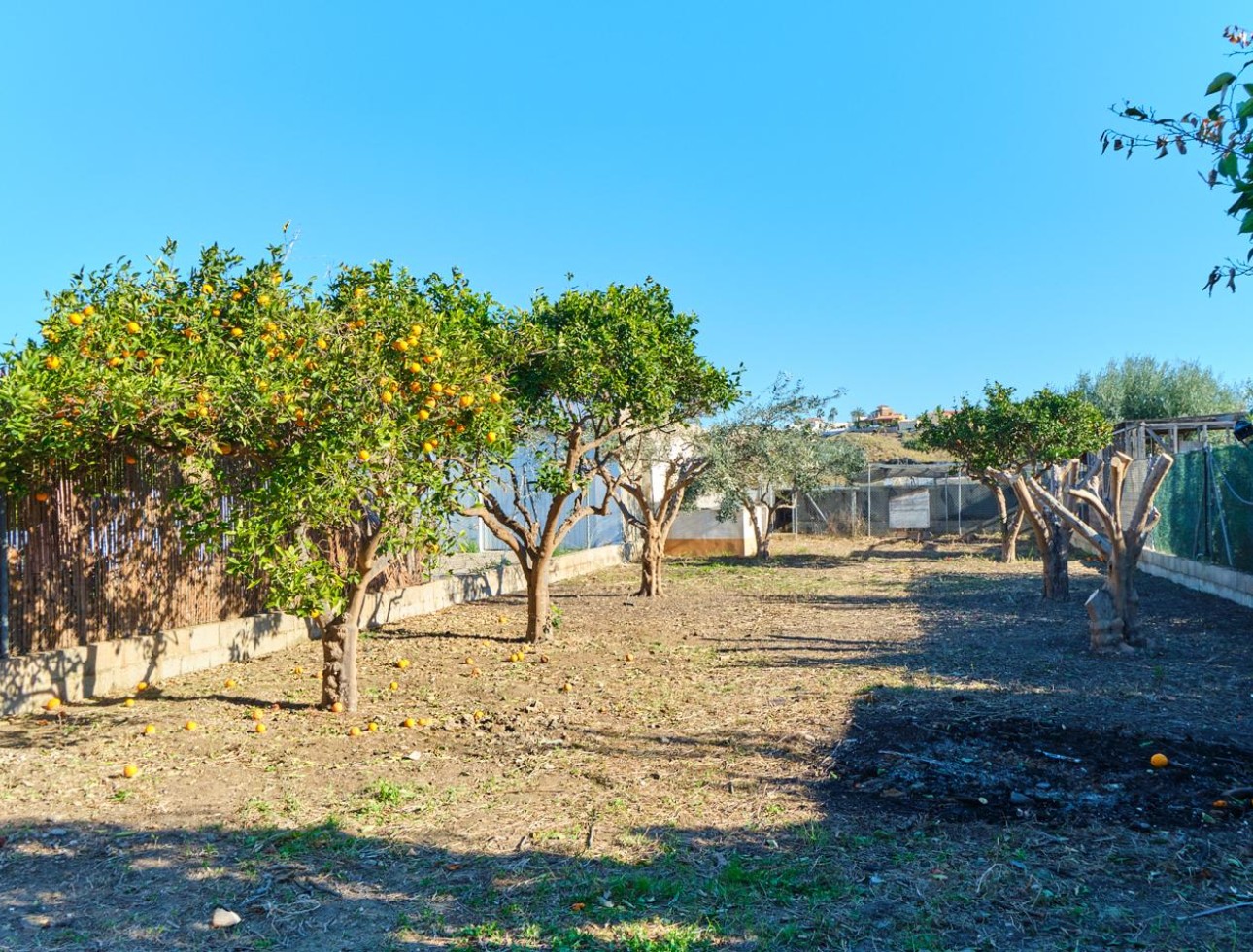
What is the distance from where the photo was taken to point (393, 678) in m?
8.16

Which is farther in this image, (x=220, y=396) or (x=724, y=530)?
(x=724, y=530)

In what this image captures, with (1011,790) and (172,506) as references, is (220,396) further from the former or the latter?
(1011,790)

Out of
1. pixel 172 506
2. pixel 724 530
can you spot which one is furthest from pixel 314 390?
pixel 724 530

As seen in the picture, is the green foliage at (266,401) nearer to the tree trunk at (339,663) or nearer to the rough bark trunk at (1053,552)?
the tree trunk at (339,663)

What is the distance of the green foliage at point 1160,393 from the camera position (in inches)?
1170

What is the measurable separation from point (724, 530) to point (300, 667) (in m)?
17.5

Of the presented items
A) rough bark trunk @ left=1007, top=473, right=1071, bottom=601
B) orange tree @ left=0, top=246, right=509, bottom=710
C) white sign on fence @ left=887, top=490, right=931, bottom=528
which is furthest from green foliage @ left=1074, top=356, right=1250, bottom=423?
orange tree @ left=0, top=246, right=509, bottom=710

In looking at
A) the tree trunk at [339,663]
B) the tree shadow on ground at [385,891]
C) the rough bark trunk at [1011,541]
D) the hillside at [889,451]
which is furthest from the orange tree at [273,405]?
the hillside at [889,451]

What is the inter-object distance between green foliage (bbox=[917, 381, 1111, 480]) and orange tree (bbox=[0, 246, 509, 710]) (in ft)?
51.0

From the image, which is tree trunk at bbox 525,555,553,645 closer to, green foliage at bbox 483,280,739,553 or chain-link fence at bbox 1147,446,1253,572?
green foliage at bbox 483,280,739,553

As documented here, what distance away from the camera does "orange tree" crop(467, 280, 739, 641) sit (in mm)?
8844

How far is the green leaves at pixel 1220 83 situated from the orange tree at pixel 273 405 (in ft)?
14.5

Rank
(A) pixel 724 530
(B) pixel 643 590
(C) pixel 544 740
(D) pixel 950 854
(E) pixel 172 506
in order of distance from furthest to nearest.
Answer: (A) pixel 724 530 → (B) pixel 643 590 → (E) pixel 172 506 → (C) pixel 544 740 → (D) pixel 950 854

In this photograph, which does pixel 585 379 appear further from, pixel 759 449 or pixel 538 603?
pixel 759 449
